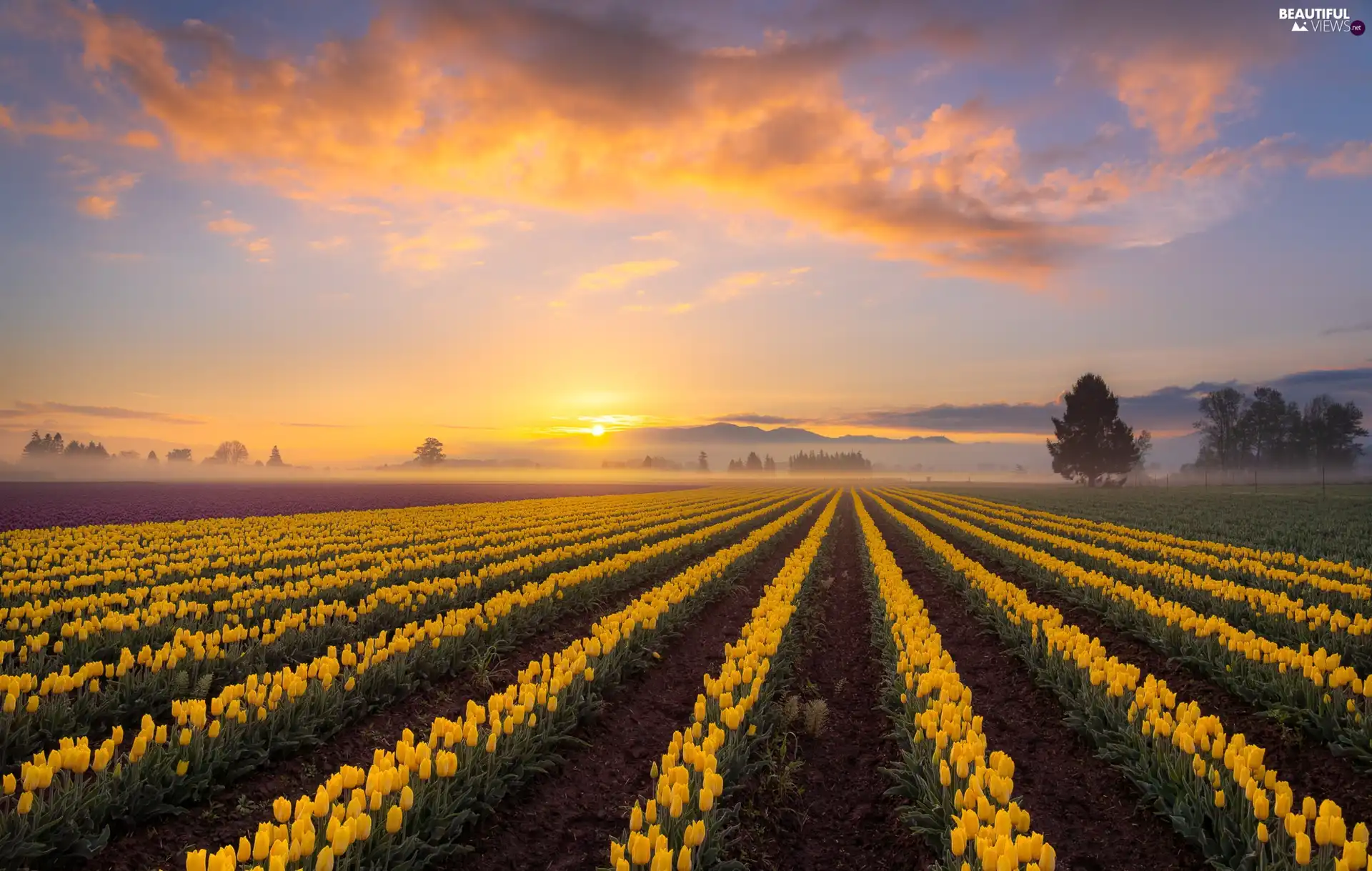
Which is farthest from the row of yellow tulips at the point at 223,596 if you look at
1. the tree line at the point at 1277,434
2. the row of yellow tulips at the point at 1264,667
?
the tree line at the point at 1277,434

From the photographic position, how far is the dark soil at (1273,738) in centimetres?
532

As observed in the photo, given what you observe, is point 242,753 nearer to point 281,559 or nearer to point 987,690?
point 987,690

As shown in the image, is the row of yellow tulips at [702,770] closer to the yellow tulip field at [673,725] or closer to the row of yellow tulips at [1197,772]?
the yellow tulip field at [673,725]

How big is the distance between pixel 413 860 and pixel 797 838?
3031 mm

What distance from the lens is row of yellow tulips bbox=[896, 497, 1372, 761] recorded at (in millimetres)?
5879

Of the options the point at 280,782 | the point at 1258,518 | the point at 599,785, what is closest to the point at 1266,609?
the point at 599,785

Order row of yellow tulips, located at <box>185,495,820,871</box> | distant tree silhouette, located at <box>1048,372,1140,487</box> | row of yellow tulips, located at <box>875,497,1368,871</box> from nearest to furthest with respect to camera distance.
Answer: row of yellow tulips, located at <box>185,495,820,871</box>
row of yellow tulips, located at <box>875,497,1368,871</box>
distant tree silhouette, located at <box>1048,372,1140,487</box>

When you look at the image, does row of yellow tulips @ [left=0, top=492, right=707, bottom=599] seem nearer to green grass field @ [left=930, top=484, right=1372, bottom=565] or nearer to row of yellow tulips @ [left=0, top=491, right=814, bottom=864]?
row of yellow tulips @ [left=0, top=491, right=814, bottom=864]

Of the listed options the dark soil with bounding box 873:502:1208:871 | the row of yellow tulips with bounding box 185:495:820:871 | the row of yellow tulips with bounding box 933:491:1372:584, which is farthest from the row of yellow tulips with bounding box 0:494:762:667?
the row of yellow tulips with bounding box 933:491:1372:584

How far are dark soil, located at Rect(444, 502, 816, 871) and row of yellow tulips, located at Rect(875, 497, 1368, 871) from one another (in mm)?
4009

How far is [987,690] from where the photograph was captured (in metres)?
8.19

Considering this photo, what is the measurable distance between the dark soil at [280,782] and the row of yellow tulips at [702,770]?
4.41 feet

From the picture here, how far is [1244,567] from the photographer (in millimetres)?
13641

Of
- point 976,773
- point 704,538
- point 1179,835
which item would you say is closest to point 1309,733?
point 1179,835
